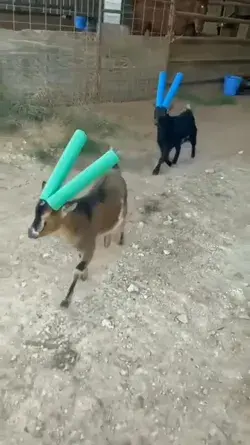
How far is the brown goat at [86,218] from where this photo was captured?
1775 mm

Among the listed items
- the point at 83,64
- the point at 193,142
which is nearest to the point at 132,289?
the point at 193,142

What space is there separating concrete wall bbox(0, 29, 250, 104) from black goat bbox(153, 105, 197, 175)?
159cm

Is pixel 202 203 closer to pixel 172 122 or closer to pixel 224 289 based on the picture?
pixel 172 122

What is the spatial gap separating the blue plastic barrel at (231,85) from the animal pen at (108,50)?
224mm

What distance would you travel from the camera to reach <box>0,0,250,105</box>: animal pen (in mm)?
4461

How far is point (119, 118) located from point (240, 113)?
1.56m

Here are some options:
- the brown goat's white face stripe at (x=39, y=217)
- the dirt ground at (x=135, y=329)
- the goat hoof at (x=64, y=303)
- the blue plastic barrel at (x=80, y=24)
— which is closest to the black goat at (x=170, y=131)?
the dirt ground at (x=135, y=329)

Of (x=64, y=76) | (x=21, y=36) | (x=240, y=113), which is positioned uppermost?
(x=21, y=36)

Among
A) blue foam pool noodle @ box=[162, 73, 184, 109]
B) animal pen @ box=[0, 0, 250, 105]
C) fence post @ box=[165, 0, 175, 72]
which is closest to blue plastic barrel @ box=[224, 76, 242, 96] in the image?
animal pen @ box=[0, 0, 250, 105]

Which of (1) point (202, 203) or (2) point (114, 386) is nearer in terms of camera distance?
(2) point (114, 386)

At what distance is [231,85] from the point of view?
19.5 ft

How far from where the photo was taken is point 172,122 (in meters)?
3.41

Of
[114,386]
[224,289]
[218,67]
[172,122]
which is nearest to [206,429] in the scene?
[114,386]

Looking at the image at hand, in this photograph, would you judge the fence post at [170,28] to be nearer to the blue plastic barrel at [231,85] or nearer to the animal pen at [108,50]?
the animal pen at [108,50]
